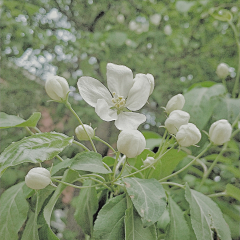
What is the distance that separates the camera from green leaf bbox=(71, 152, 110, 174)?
0.36 meters

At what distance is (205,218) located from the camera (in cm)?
42

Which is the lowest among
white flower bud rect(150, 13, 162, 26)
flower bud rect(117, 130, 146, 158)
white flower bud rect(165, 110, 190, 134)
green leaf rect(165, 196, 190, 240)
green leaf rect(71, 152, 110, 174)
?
green leaf rect(165, 196, 190, 240)

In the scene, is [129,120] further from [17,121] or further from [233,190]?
[233,190]

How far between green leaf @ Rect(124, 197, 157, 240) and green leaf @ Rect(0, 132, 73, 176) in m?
0.14

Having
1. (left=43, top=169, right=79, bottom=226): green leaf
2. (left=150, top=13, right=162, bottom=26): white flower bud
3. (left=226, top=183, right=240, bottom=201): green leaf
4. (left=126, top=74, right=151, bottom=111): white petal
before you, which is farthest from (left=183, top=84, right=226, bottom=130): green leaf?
(left=150, top=13, right=162, bottom=26): white flower bud

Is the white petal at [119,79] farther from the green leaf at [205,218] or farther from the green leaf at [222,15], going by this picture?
the green leaf at [222,15]

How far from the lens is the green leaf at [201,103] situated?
0.63 meters

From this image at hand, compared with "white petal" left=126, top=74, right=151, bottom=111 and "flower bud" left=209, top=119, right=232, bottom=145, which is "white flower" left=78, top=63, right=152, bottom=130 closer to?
"white petal" left=126, top=74, right=151, bottom=111

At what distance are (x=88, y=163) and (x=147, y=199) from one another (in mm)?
99

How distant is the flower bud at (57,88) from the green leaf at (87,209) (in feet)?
0.53

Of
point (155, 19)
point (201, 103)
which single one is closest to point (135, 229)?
point (201, 103)

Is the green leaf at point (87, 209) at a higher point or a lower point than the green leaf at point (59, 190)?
lower

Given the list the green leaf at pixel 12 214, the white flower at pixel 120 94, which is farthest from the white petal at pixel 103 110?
the green leaf at pixel 12 214

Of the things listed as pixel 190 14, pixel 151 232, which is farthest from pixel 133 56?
pixel 151 232
